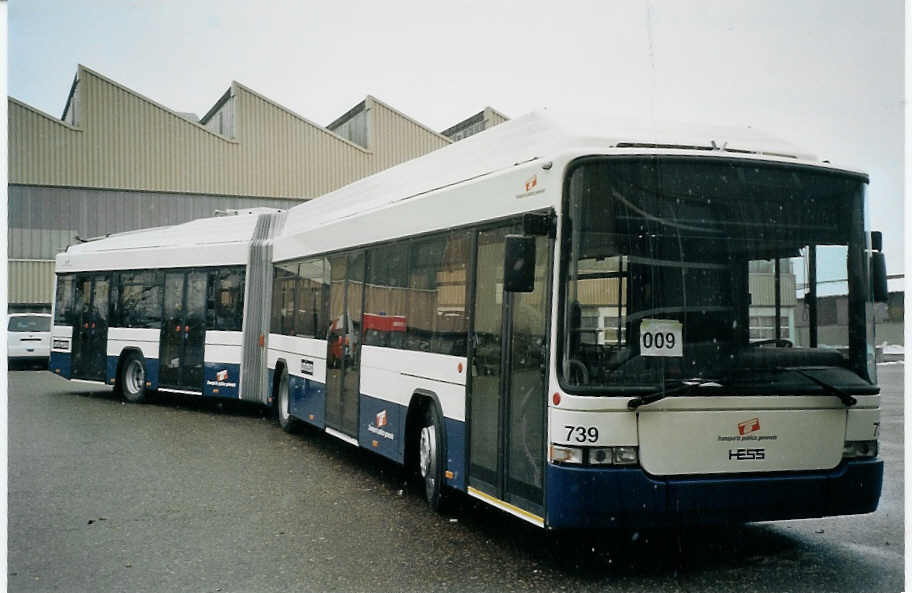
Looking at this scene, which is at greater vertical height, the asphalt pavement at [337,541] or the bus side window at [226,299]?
the bus side window at [226,299]

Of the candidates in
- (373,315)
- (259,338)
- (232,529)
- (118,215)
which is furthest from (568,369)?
(118,215)

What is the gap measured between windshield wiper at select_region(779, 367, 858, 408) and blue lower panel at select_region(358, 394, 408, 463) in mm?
3515

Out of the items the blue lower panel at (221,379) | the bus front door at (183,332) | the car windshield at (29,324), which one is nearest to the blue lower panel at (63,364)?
the bus front door at (183,332)

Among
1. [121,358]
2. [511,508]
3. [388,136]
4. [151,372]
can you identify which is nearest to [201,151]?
[388,136]

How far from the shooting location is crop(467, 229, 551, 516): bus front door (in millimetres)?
6281

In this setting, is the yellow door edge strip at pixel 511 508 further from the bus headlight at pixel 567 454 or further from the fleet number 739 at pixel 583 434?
the fleet number 739 at pixel 583 434

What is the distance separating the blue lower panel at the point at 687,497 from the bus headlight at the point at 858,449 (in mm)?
58

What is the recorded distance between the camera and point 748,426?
237 inches

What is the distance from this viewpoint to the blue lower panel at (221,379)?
49.5 ft

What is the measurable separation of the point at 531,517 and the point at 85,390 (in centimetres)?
1594

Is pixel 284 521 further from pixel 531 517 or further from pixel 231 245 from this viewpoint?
pixel 231 245

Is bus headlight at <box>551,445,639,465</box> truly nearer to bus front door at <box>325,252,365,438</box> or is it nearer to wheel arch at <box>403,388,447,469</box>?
wheel arch at <box>403,388,447,469</box>

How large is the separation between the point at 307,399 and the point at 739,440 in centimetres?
679

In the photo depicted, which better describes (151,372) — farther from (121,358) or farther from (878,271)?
(878,271)
